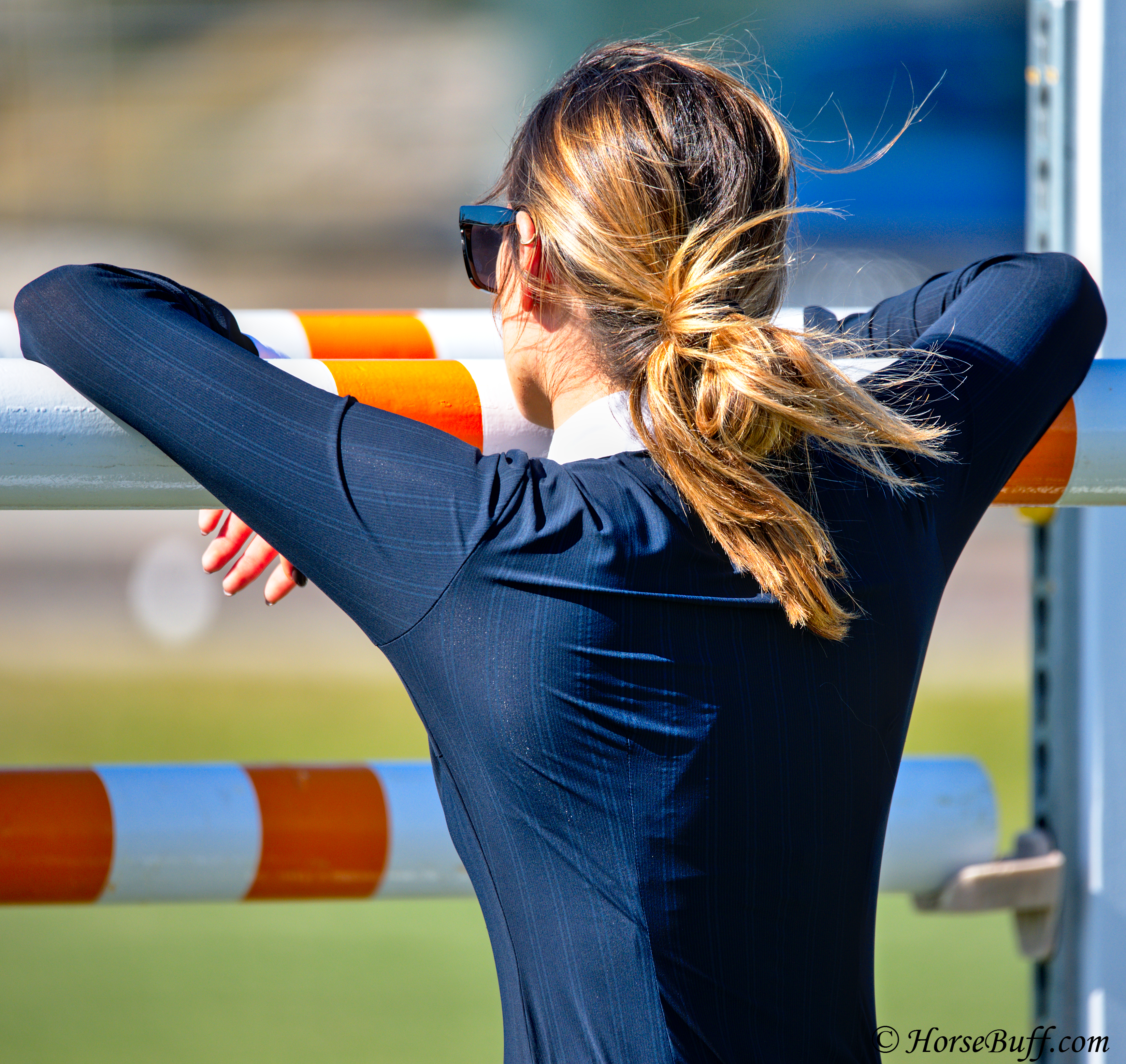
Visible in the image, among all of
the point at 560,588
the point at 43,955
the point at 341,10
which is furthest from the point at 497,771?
the point at 341,10

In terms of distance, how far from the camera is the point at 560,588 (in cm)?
58

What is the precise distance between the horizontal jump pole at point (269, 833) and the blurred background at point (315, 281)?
3.03 feet

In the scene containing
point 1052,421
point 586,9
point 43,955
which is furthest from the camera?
point 586,9

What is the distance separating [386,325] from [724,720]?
0.57 meters

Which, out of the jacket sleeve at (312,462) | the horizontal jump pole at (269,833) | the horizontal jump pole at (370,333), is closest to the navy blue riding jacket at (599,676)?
the jacket sleeve at (312,462)

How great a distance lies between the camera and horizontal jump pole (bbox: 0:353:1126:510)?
0.64 m

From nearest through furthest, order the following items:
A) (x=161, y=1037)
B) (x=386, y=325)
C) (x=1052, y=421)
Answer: (x=1052, y=421) < (x=386, y=325) < (x=161, y=1037)

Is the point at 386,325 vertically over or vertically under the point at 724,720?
over

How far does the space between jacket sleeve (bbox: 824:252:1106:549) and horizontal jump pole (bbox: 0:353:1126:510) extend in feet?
0.11

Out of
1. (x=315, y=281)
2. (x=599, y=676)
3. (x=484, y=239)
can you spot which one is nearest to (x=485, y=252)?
(x=484, y=239)

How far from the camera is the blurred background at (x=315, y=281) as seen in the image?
2174mm

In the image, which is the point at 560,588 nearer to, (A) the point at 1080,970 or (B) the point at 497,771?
(B) the point at 497,771

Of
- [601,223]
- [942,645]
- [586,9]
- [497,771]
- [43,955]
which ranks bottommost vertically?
[942,645]

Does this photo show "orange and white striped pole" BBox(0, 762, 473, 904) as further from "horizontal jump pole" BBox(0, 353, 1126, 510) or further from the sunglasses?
the sunglasses
